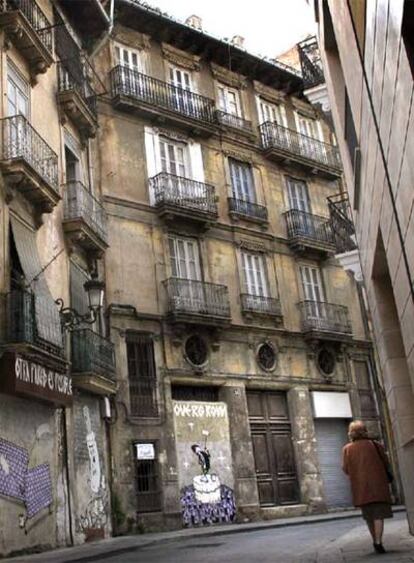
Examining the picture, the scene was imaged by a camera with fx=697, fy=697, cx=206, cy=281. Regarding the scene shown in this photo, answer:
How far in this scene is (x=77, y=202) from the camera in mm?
16906

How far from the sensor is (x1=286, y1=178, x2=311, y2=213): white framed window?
2635 cm

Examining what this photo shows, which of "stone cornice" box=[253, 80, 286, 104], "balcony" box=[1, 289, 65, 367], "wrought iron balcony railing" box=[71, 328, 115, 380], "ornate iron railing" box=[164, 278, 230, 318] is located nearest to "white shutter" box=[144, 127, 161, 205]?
"ornate iron railing" box=[164, 278, 230, 318]

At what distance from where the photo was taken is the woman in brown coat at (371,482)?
8.13 meters

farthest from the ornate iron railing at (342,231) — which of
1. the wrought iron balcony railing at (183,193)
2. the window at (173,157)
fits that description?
the window at (173,157)

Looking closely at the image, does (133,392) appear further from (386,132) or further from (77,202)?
(386,132)

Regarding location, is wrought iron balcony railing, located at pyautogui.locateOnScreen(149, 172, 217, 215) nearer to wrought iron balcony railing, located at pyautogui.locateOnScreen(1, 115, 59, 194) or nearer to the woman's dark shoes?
wrought iron balcony railing, located at pyautogui.locateOnScreen(1, 115, 59, 194)

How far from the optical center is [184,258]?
71.6 feet

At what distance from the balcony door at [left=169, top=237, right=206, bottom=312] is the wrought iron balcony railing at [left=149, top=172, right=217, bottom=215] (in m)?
1.12

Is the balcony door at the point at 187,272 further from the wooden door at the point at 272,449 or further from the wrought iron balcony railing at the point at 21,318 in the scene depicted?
the wrought iron balcony railing at the point at 21,318

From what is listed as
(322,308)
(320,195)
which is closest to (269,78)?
(320,195)

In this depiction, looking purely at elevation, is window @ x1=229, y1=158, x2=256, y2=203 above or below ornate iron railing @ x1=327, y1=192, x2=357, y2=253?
above

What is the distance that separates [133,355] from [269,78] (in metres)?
13.7

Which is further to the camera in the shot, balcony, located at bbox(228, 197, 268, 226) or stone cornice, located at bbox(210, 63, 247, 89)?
stone cornice, located at bbox(210, 63, 247, 89)

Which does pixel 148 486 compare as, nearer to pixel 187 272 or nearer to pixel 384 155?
pixel 187 272
